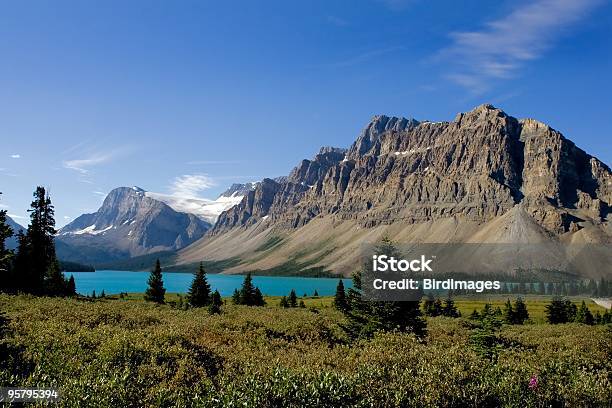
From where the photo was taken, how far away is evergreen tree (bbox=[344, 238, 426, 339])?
3762 centimetres

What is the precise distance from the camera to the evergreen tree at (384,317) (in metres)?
37.6

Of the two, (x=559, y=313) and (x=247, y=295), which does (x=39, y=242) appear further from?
(x=559, y=313)

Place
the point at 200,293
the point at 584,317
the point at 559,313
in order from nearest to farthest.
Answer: the point at 200,293 → the point at 584,317 → the point at 559,313

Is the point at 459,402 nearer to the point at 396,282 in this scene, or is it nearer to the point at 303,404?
the point at 303,404

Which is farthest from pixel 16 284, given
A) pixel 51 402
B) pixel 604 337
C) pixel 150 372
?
pixel 604 337

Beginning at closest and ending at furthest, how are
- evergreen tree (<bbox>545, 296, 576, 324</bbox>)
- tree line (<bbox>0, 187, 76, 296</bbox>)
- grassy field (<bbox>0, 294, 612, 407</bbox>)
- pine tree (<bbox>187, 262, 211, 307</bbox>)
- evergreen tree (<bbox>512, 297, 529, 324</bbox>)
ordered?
1. grassy field (<bbox>0, 294, 612, 407</bbox>)
2. tree line (<bbox>0, 187, 76, 296</bbox>)
3. pine tree (<bbox>187, 262, 211, 307</bbox>)
4. evergreen tree (<bbox>512, 297, 529, 324</bbox>)
5. evergreen tree (<bbox>545, 296, 576, 324</bbox>)

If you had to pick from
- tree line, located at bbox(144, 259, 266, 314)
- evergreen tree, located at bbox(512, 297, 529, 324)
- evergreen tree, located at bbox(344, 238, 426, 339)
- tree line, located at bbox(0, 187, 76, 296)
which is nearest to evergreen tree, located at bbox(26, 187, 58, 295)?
tree line, located at bbox(0, 187, 76, 296)

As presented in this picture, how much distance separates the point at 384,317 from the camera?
124 ft

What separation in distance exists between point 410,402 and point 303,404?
13.5 feet

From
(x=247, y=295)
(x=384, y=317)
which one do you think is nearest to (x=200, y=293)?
(x=247, y=295)

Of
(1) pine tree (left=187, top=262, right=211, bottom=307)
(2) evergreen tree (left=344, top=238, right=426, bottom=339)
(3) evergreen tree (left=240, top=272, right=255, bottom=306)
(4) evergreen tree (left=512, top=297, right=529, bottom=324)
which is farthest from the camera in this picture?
(4) evergreen tree (left=512, top=297, right=529, bottom=324)

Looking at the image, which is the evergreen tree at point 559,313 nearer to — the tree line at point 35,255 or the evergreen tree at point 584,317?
the evergreen tree at point 584,317

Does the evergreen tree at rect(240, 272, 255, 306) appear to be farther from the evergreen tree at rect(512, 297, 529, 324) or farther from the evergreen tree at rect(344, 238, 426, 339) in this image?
the evergreen tree at rect(512, 297, 529, 324)

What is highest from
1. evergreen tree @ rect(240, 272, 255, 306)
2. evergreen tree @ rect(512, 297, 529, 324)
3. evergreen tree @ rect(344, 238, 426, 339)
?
evergreen tree @ rect(344, 238, 426, 339)
